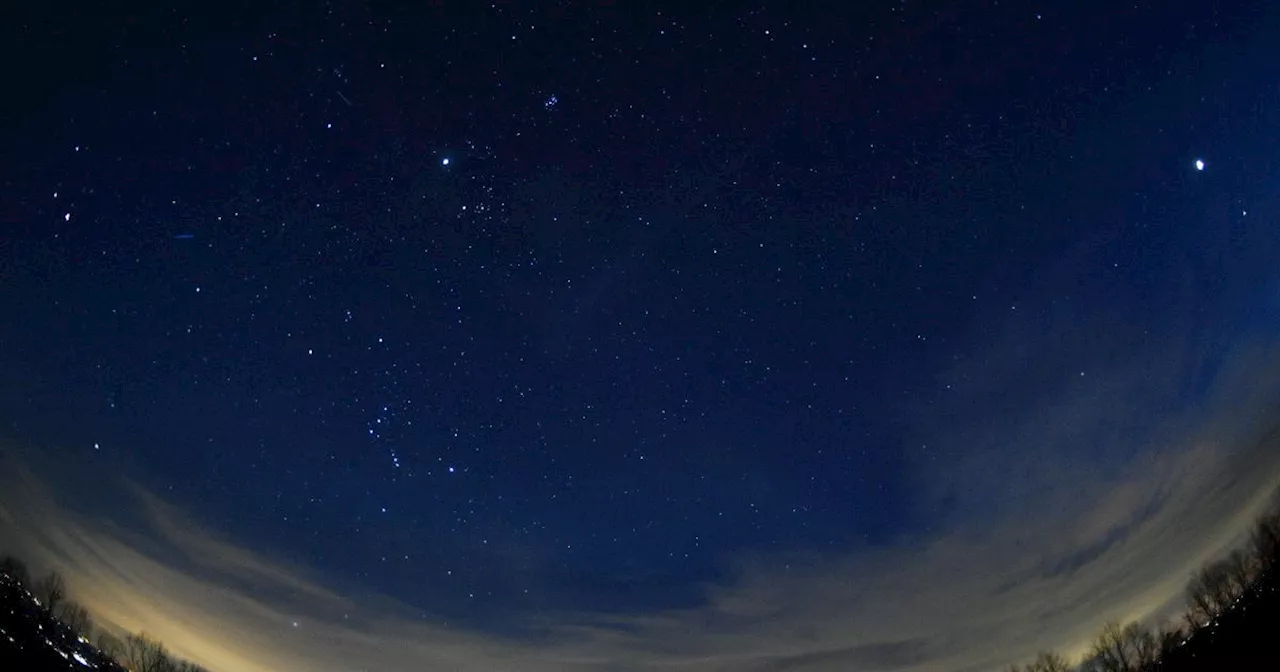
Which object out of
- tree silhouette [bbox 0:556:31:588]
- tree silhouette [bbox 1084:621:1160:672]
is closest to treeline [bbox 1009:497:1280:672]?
tree silhouette [bbox 1084:621:1160:672]

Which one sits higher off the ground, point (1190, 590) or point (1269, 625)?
point (1190, 590)

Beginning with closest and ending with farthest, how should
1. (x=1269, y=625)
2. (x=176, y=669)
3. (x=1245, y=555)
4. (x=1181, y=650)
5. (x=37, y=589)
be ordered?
(x=1269, y=625) → (x=1181, y=650) → (x=1245, y=555) → (x=37, y=589) → (x=176, y=669)

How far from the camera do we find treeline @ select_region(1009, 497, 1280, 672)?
41.6 meters

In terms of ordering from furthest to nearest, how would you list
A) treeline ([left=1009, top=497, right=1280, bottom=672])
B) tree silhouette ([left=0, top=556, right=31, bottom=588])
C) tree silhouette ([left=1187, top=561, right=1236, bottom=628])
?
tree silhouette ([left=0, top=556, right=31, bottom=588]) → tree silhouette ([left=1187, top=561, right=1236, bottom=628]) → treeline ([left=1009, top=497, right=1280, bottom=672])

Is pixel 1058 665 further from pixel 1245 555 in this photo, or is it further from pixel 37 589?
pixel 37 589

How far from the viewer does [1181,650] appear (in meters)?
50.5

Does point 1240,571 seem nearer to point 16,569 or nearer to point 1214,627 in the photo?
point 1214,627

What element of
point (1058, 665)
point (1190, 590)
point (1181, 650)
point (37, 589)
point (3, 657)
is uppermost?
point (37, 589)

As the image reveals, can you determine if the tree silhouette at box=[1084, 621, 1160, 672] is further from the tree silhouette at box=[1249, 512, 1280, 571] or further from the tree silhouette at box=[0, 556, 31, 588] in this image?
the tree silhouette at box=[0, 556, 31, 588]

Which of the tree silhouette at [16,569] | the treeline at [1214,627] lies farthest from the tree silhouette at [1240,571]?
the tree silhouette at [16,569]

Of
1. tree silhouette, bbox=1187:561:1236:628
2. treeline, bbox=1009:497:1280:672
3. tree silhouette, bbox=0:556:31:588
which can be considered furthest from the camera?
tree silhouette, bbox=0:556:31:588

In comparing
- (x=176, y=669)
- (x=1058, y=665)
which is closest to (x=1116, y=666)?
(x=1058, y=665)

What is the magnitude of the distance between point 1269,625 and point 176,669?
369 ft

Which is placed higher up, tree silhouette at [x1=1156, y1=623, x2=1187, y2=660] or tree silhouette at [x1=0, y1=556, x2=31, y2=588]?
tree silhouette at [x1=0, y1=556, x2=31, y2=588]
